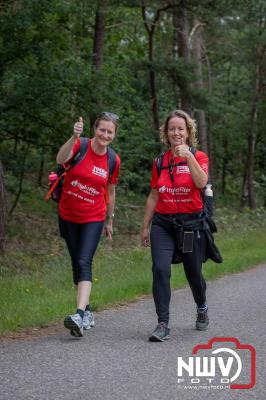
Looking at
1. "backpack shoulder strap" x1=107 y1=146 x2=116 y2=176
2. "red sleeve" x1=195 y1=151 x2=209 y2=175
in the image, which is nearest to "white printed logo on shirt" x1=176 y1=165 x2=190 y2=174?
"red sleeve" x1=195 y1=151 x2=209 y2=175

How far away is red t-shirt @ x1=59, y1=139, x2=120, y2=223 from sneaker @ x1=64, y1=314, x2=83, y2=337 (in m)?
1.00

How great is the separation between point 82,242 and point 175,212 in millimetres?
934

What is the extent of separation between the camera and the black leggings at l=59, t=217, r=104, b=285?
24.8ft

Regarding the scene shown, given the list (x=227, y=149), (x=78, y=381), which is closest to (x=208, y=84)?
(x=227, y=149)

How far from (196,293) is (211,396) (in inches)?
105

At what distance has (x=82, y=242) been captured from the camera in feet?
25.0

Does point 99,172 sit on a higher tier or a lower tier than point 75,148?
lower

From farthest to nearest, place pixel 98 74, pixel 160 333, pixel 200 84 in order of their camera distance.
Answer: pixel 200 84, pixel 98 74, pixel 160 333

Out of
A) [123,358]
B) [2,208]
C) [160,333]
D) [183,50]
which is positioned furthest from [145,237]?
[183,50]

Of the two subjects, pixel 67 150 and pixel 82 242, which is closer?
pixel 67 150

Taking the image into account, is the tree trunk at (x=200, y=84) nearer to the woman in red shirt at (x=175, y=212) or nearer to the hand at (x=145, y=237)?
the hand at (x=145, y=237)

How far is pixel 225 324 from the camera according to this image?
806cm

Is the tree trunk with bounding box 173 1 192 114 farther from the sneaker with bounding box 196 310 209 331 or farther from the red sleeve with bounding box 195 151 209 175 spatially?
the red sleeve with bounding box 195 151 209 175

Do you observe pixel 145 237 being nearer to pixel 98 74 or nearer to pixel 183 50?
pixel 98 74
